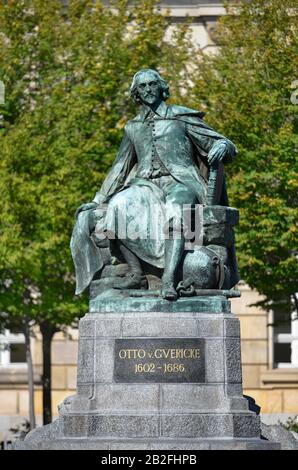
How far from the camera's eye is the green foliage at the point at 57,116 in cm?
3519

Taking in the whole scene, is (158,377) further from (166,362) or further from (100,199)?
(100,199)

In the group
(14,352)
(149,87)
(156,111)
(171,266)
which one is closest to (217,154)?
(156,111)

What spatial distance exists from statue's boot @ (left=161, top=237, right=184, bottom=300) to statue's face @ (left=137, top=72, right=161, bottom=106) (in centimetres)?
204

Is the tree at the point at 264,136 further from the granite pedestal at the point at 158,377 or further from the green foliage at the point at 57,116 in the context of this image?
the granite pedestal at the point at 158,377

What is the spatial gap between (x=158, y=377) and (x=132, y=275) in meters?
1.37

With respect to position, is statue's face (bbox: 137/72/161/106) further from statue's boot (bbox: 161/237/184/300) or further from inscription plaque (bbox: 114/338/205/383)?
inscription plaque (bbox: 114/338/205/383)

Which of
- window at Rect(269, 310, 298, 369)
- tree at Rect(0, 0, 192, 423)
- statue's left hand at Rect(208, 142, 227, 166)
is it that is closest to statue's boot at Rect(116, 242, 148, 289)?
statue's left hand at Rect(208, 142, 227, 166)

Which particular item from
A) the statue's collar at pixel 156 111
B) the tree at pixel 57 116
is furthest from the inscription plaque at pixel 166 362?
the tree at pixel 57 116

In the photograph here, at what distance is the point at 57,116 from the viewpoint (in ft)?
120

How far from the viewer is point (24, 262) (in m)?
34.9

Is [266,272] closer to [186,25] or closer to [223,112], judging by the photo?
[223,112]

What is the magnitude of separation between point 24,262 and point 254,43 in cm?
628

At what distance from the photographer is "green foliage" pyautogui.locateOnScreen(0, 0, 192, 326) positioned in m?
35.2

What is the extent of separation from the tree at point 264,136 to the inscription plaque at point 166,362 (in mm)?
12318
